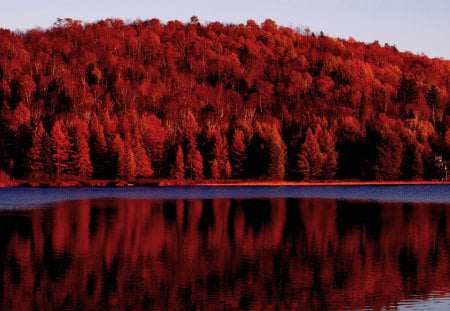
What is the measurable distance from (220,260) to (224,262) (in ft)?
2.05

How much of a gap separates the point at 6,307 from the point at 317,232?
85.3 ft

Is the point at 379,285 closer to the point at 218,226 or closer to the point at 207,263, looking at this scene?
the point at 207,263

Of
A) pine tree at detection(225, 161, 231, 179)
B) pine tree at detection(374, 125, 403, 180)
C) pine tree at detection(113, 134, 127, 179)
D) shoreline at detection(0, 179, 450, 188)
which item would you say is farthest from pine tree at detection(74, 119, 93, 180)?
pine tree at detection(374, 125, 403, 180)

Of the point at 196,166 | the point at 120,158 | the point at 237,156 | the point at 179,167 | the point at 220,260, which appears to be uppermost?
the point at 220,260

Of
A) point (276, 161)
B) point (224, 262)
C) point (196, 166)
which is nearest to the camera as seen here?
point (224, 262)

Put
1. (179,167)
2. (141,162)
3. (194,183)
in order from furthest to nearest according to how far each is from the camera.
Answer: (194,183) < (179,167) < (141,162)

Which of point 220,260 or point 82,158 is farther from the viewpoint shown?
point 82,158

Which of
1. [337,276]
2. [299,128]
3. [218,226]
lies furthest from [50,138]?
[337,276]

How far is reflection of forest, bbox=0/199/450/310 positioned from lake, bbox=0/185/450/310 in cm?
5

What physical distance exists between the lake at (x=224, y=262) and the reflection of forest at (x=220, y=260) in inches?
1.9

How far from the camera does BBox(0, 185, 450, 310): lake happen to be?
83.9 ft

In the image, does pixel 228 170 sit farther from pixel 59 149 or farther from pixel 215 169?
pixel 59 149

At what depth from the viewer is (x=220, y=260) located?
111 ft

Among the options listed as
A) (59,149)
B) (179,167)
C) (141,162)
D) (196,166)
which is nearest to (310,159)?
(196,166)
